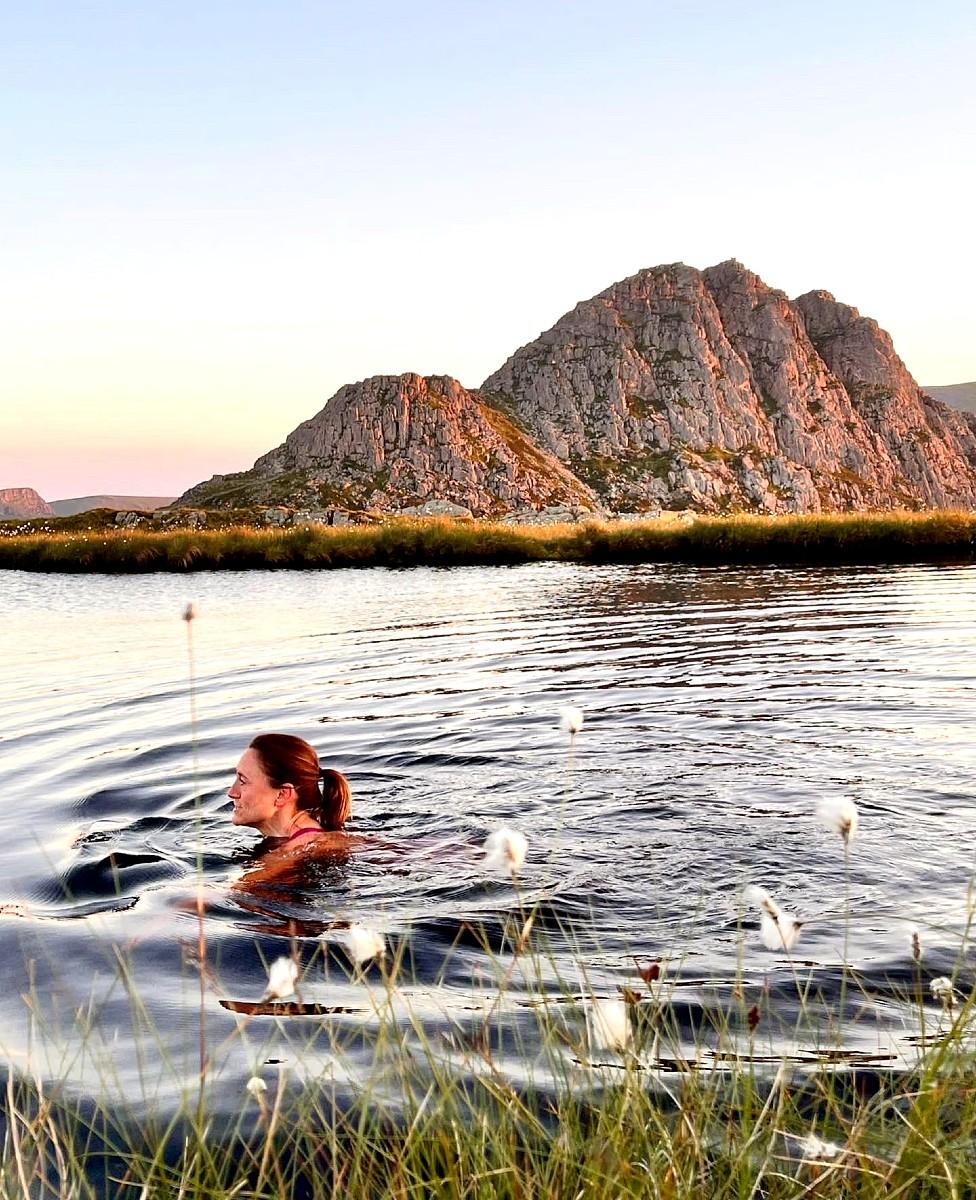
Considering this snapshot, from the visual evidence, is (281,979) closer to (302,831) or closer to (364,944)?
(364,944)

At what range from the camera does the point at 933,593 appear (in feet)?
86.0

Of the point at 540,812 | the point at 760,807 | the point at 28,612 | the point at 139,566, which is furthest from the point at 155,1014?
the point at 139,566

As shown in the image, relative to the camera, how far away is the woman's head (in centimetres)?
784

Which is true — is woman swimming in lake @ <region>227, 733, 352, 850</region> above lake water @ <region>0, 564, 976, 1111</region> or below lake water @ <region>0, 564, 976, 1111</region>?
above

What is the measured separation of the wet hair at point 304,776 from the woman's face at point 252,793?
0.05 m

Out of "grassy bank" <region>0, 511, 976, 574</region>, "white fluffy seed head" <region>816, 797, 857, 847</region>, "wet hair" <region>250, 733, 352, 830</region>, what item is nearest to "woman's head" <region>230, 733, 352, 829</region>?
"wet hair" <region>250, 733, 352, 830</region>

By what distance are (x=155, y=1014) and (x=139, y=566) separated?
1698 inches

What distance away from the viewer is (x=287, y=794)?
802 cm

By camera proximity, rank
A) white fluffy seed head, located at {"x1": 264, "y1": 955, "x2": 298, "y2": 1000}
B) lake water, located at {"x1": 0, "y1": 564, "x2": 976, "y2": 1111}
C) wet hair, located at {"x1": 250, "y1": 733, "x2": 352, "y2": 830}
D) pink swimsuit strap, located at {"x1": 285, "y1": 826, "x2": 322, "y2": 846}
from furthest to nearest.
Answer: pink swimsuit strap, located at {"x1": 285, "y1": 826, "x2": 322, "y2": 846}, wet hair, located at {"x1": 250, "y1": 733, "x2": 352, "y2": 830}, lake water, located at {"x1": 0, "y1": 564, "x2": 976, "y2": 1111}, white fluffy seed head, located at {"x1": 264, "y1": 955, "x2": 298, "y2": 1000}

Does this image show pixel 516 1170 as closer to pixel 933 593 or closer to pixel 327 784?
pixel 327 784

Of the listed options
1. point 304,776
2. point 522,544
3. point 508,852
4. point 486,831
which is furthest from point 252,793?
point 522,544

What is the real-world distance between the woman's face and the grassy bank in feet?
114

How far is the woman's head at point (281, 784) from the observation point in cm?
784

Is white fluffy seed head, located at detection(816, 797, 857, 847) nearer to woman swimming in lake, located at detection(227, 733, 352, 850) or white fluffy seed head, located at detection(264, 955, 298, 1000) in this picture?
white fluffy seed head, located at detection(264, 955, 298, 1000)
